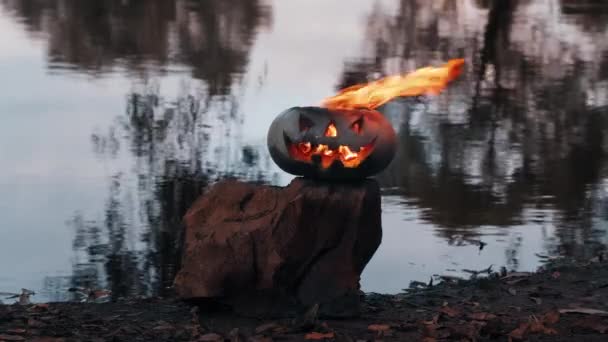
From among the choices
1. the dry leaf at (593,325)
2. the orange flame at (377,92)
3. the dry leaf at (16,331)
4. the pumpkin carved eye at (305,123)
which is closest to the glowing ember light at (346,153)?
the pumpkin carved eye at (305,123)

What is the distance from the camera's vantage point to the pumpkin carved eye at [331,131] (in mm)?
6901

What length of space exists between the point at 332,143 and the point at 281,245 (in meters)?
0.63

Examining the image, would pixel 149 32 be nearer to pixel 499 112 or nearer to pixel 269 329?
pixel 499 112

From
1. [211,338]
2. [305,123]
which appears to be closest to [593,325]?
[305,123]

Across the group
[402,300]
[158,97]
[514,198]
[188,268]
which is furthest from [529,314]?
[158,97]

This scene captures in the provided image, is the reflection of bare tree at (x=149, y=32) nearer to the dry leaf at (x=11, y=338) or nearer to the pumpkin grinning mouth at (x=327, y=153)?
the pumpkin grinning mouth at (x=327, y=153)

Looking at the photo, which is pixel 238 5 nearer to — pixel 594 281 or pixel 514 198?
pixel 514 198

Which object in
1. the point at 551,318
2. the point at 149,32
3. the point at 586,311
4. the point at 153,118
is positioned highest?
the point at 149,32

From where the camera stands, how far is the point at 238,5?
20.9 meters

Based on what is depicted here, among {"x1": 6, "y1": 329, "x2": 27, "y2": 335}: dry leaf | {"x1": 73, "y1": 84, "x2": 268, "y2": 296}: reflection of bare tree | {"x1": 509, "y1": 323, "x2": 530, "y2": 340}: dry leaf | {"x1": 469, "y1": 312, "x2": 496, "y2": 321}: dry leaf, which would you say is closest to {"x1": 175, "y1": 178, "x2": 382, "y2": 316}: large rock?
{"x1": 469, "y1": 312, "x2": 496, "y2": 321}: dry leaf

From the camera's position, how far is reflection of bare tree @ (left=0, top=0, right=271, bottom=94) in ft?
55.3

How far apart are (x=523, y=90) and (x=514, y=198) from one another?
17.8ft

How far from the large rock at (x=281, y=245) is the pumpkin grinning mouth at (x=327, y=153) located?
0.13 m

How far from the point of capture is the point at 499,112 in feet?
51.5
